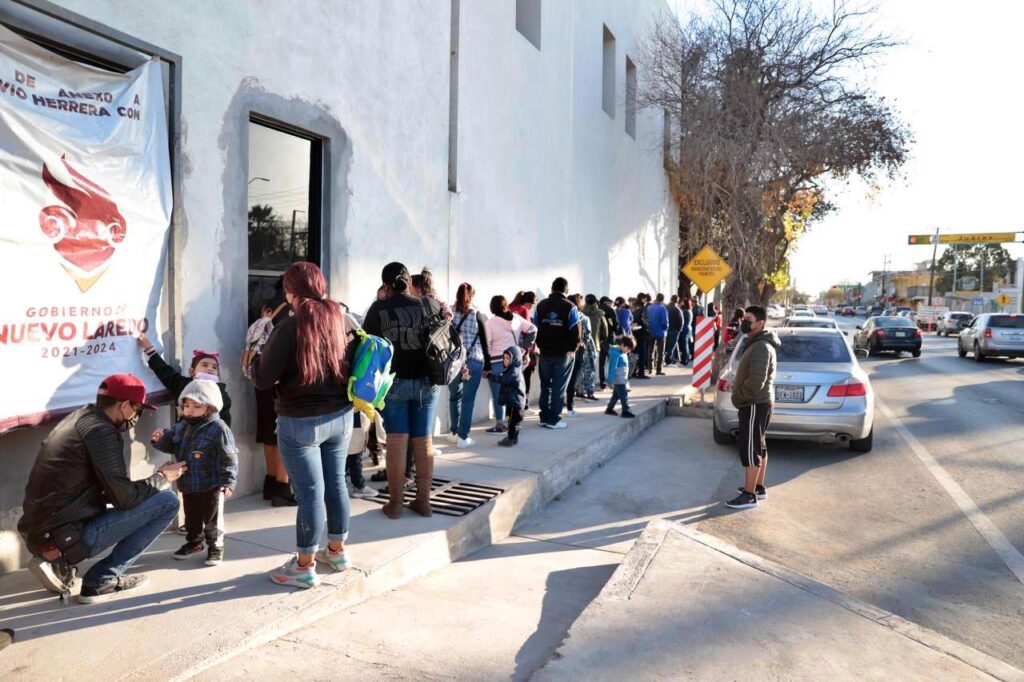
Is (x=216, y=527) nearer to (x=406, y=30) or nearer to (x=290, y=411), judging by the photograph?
(x=290, y=411)

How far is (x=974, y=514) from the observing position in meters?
6.60

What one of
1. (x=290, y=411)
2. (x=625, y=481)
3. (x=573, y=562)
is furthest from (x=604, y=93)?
(x=290, y=411)

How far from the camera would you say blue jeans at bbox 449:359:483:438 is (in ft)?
26.0

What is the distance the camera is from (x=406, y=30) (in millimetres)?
7566

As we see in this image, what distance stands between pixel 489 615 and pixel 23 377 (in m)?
2.94

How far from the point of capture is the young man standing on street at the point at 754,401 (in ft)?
21.3

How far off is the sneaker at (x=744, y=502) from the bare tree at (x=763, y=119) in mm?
10485

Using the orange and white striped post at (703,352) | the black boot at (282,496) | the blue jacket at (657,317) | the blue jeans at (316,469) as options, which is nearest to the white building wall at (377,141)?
the black boot at (282,496)

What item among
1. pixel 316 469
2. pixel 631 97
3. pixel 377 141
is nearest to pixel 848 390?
pixel 377 141

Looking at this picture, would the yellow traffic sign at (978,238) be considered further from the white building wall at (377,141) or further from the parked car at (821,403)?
the parked car at (821,403)

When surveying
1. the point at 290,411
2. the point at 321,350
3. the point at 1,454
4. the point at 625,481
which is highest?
the point at 321,350

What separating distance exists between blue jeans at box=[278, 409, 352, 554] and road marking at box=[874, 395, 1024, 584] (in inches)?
184

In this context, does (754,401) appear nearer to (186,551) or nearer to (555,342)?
(555,342)

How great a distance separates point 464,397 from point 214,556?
4.03 meters
